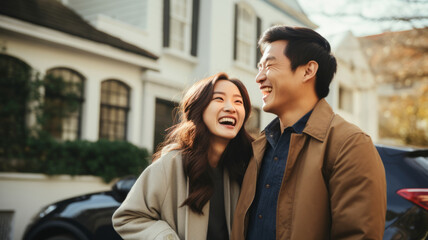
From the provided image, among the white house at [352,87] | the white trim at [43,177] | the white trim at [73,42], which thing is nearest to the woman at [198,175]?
the white trim at [43,177]

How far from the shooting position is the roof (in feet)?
28.0

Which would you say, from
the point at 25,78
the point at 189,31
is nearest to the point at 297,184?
the point at 25,78

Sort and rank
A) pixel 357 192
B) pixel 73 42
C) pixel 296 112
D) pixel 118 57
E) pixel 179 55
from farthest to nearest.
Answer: pixel 179 55, pixel 118 57, pixel 73 42, pixel 296 112, pixel 357 192

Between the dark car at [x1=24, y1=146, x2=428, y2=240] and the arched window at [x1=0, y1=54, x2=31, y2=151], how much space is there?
15.8ft

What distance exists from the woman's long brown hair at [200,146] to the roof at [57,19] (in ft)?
22.4

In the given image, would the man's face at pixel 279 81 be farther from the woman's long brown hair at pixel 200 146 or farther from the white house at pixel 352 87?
the white house at pixel 352 87

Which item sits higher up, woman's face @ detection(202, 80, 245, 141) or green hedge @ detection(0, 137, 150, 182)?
woman's face @ detection(202, 80, 245, 141)

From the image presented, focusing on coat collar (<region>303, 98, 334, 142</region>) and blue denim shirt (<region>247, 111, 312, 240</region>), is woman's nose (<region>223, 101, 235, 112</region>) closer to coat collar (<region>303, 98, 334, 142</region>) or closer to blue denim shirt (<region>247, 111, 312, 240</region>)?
blue denim shirt (<region>247, 111, 312, 240</region>)

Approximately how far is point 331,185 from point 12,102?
795 cm

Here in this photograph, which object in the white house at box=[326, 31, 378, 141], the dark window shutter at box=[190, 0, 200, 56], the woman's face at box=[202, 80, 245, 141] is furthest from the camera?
the white house at box=[326, 31, 378, 141]

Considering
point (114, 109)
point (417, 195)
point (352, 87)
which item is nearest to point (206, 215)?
point (417, 195)

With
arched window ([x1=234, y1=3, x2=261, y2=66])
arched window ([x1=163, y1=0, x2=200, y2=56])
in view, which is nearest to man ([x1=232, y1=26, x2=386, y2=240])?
arched window ([x1=163, y1=0, x2=200, y2=56])

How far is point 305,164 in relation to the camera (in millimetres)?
1934

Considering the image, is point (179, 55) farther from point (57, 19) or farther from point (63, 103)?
point (63, 103)
